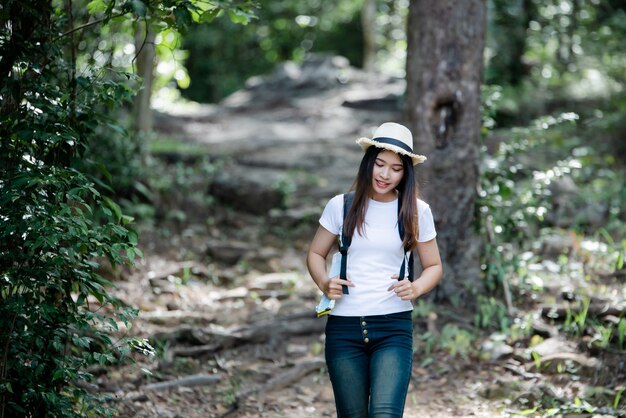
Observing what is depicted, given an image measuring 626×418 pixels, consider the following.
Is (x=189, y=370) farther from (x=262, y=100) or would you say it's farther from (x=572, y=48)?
(x=262, y=100)

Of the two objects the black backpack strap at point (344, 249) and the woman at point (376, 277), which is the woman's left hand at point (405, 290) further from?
the black backpack strap at point (344, 249)

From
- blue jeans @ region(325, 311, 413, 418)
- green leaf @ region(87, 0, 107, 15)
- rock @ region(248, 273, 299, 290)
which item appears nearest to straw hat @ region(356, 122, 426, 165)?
blue jeans @ region(325, 311, 413, 418)

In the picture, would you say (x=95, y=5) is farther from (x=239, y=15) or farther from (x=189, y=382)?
(x=189, y=382)

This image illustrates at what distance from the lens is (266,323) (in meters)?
6.75

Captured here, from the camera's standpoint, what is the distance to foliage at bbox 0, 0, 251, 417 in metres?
3.49

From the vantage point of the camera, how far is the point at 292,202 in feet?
35.5

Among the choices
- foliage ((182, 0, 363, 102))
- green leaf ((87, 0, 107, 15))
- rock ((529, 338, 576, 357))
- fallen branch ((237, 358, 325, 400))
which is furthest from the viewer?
foliage ((182, 0, 363, 102))

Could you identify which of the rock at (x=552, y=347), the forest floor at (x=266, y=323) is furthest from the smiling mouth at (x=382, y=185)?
the rock at (x=552, y=347)

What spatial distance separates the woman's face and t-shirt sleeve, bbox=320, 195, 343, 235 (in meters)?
0.21

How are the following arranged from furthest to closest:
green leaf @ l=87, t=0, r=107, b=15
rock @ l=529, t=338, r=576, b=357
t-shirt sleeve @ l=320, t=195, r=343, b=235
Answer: rock @ l=529, t=338, r=576, b=357, green leaf @ l=87, t=0, r=107, b=15, t-shirt sleeve @ l=320, t=195, r=343, b=235

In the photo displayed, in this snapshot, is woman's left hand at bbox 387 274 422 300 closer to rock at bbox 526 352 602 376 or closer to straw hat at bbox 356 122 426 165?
straw hat at bbox 356 122 426 165

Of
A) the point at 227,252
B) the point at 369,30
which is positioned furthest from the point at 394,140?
the point at 369,30

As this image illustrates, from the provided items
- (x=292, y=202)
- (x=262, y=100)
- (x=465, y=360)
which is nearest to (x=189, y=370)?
(x=465, y=360)

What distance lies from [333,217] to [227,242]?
609cm
